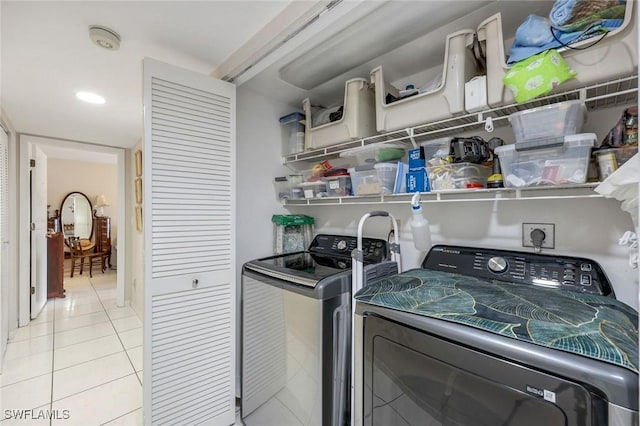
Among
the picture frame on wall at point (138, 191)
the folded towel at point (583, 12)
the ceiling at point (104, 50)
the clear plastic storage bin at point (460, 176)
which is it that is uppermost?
the ceiling at point (104, 50)

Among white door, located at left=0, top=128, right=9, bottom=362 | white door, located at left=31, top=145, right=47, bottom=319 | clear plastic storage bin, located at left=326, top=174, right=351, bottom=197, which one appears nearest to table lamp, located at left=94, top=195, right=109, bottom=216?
white door, located at left=31, top=145, right=47, bottom=319

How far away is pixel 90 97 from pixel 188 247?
62.1 inches

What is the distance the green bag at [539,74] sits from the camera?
3.17ft

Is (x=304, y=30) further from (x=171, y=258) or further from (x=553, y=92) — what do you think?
(x=171, y=258)

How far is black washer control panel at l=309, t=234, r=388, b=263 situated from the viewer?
65.7 inches

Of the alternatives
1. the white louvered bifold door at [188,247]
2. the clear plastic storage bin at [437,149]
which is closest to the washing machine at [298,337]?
the white louvered bifold door at [188,247]

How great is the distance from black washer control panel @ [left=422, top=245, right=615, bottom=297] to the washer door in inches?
23.9

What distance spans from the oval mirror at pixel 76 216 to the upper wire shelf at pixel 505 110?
256 inches

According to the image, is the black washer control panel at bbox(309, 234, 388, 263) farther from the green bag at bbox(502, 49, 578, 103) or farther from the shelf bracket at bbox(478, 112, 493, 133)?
the green bag at bbox(502, 49, 578, 103)

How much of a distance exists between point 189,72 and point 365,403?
71.2 inches

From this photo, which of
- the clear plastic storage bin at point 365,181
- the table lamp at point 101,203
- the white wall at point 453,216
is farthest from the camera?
the table lamp at point 101,203

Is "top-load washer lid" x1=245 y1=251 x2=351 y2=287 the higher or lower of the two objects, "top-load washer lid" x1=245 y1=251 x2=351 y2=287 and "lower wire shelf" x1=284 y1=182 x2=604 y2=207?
the lower

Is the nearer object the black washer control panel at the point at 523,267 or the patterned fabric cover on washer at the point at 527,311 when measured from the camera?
the patterned fabric cover on washer at the point at 527,311

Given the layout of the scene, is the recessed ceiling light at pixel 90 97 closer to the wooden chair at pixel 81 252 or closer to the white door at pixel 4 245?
the white door at pixel 4 245
